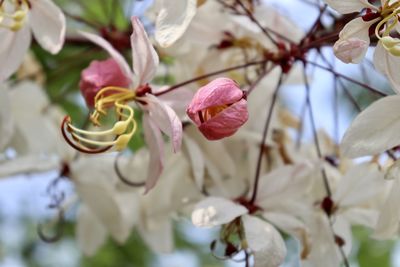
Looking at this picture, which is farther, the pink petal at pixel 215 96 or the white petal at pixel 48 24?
the white petal at pixel 48 24

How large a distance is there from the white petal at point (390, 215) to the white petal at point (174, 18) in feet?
0.78

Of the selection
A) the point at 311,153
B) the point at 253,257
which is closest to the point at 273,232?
the point at 253,257

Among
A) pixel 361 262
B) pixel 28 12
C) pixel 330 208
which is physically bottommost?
pixel 361 262

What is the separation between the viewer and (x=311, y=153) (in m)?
1.14

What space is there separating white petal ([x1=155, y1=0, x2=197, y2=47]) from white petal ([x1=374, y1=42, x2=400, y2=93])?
0.16m

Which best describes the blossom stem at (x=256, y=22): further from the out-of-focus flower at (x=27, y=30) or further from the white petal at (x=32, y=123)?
the white petal at (x=32, y=123)

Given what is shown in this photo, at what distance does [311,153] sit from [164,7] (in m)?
0.39

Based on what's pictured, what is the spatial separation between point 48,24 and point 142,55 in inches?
5.2

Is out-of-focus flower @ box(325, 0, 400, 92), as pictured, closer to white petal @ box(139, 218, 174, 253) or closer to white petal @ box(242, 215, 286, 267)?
white petal @ box(242, 215, 286, 267)

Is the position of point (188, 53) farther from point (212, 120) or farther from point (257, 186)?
point (212, 120)

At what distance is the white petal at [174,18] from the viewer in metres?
0.79

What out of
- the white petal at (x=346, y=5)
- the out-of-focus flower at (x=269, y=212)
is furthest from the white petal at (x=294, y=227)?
the white petal at (x=346, y=5)

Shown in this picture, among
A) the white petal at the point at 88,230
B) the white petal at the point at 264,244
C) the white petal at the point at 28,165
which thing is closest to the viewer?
the white petal at the point at 264,244

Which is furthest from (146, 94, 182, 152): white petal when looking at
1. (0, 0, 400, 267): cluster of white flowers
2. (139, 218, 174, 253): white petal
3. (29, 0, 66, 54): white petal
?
(139, 218, 174, 253): white petal
